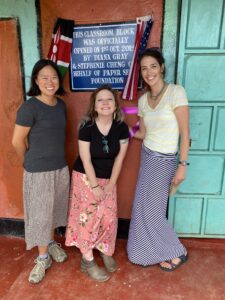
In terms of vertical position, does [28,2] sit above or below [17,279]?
above

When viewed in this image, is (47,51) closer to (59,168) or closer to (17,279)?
(59,168)

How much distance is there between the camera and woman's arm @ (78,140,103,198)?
7.38 feet

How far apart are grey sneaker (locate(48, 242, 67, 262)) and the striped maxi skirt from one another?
627 mm

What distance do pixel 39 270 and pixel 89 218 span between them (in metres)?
0.63

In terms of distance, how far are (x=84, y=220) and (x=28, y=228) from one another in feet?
1.59

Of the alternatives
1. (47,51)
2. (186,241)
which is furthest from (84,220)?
(47,51)

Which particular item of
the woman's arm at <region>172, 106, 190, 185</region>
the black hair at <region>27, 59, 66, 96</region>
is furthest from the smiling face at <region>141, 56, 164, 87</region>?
the black hair at <region>27, 59, 66, 96</region>

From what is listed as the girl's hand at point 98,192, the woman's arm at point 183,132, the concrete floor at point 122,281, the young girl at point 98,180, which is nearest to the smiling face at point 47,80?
the young girl at point 98,180

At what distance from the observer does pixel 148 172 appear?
238 cm

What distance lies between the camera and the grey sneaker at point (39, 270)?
7.83ft

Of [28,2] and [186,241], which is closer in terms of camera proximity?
[28,2]

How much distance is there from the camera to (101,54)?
2473 mm

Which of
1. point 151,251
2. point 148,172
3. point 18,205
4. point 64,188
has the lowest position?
point 151,251

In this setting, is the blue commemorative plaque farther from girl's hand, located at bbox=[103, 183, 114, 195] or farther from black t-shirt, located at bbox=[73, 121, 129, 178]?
girl's hand, located at bbox=[103, 183, 114, 195]
